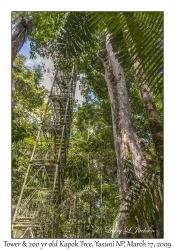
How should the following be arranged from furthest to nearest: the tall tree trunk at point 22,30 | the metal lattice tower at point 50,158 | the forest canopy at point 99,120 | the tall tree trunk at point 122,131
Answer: the metal lattice tower at point 50,158, the tall tree trunk at point 22,30, the tall tree trunk at point 122,131, the forest canopy at point 99,120

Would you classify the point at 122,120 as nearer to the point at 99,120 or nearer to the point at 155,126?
the point at 155,126

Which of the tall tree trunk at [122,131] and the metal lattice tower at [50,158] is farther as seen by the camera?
the metal lattice tower at [50,158]

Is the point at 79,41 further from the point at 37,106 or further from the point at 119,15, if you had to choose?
the point at 37,106

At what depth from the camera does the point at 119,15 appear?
156 centimetres

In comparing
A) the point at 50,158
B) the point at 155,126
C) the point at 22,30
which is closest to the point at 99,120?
the point at 50,158

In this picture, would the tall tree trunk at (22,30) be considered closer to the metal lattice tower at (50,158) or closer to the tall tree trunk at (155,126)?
the metal lattice tower at (50,158)

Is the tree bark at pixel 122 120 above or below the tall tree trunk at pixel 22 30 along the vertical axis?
below

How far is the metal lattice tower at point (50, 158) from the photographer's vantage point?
189 inches

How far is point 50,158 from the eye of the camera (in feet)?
22.2

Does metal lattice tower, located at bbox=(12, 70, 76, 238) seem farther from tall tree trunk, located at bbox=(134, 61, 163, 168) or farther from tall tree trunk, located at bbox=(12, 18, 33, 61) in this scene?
tall tree trunk, located at bbox=(134, 61, 163, 168)

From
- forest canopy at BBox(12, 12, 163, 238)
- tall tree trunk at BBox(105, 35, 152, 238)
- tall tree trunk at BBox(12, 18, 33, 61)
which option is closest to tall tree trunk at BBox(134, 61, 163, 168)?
forest canopy at BBox(12, 12, 163, 238)

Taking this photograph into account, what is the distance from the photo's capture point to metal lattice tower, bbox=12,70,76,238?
4805 mm

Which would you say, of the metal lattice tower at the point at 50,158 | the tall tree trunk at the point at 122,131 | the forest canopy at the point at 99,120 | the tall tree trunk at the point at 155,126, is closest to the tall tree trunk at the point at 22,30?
the forest canopy at the point at 99,120

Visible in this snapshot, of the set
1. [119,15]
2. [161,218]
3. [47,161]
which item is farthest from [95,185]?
[119,15]
